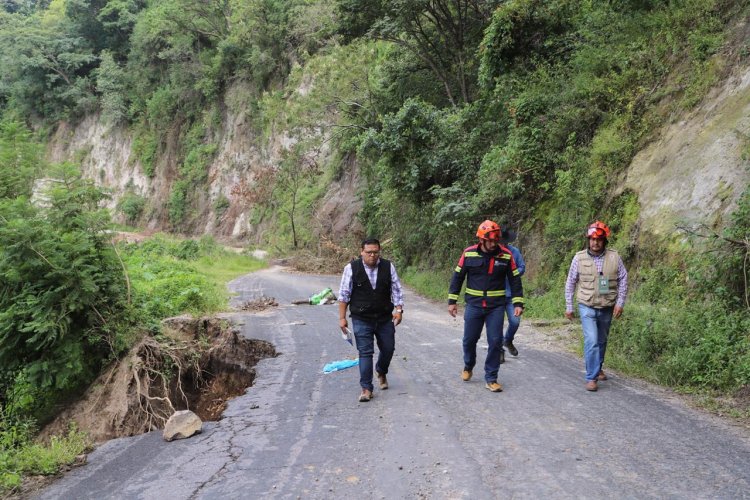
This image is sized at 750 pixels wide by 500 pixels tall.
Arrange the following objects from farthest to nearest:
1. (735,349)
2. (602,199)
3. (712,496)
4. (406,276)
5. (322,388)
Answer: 1. (406,276)
2. (602,199)
3. (322,388)
4. (735,349)
5. (712,496)

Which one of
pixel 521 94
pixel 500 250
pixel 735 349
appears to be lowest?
pixel 735 349

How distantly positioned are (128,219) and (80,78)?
14959 mm

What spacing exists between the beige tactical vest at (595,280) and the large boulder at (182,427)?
4.61 m

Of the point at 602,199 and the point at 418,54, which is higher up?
the point at 418,54

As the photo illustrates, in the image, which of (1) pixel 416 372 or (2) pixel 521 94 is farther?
(2) pixel 521 94

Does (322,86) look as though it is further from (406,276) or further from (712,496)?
(712,496)

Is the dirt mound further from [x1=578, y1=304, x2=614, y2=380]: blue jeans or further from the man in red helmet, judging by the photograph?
Answer: [x1=578, y1=304, x2=614, y2=380]: blue jeans

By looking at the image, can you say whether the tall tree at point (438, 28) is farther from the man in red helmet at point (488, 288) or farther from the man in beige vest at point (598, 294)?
the man in red helmet at point (488, 288)

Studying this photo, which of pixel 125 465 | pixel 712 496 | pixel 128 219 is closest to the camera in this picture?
pixel 712 496

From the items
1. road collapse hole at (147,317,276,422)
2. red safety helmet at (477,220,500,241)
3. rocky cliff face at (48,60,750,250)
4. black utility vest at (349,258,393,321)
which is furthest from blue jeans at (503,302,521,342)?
road collapse hole at (147,317,276,422)

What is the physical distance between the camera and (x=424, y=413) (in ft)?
18.5

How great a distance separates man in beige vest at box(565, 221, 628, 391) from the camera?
6.36 m

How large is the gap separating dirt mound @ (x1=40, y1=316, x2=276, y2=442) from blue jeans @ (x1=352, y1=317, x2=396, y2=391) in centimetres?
182

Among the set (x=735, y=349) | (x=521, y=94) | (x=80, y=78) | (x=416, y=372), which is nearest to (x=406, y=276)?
(x=521, y=94)
